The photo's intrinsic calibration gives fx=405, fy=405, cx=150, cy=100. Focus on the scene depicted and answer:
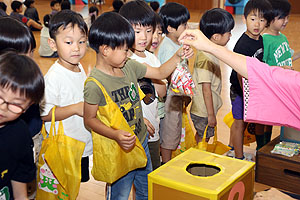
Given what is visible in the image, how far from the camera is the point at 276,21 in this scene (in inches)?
129

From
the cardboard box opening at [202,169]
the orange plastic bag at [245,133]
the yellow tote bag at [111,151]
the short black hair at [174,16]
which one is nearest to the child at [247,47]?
the orange plastic bag at [245,133]

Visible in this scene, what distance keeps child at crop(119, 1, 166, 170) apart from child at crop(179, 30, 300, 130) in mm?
541

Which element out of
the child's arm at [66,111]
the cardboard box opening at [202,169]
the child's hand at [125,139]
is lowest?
the cardboard box opening at [202,169]

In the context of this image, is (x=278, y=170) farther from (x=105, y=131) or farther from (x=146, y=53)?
(x=105, y=131)

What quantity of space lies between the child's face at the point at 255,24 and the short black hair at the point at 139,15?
2.86 ft

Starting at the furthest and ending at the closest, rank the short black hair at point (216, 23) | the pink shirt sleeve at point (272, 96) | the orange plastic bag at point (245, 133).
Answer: the orange plastic bag at point (245, 133) < the short black hair at point (216, 23) < the pink shirt sleeve at point (272, 96)

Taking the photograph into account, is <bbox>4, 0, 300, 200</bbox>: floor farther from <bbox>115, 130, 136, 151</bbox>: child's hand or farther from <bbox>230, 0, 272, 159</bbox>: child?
<bbox>115, 130, 136, 151</bbox>: child's hand

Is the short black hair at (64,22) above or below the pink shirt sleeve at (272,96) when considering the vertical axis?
above

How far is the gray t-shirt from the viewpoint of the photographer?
1953mm

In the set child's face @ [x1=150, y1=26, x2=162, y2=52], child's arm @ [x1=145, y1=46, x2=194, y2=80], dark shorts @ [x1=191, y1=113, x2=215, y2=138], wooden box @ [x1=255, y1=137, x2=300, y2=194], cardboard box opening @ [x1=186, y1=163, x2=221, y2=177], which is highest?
child's face @ [x1=150, y1=26, x2=162, y2=52]

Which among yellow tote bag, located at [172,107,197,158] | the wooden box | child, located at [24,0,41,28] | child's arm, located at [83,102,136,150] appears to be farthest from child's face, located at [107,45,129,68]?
child, located at [24,0,41,28]

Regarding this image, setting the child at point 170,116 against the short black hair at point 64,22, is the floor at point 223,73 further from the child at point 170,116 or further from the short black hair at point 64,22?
the short black hair at point 64,22

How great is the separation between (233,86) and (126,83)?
127 centimetres

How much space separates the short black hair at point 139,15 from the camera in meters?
2.44
